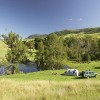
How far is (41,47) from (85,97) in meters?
90.3

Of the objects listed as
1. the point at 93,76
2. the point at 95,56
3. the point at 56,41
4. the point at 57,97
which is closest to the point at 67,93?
the point at 57,97

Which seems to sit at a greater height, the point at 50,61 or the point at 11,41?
the point at 11,41

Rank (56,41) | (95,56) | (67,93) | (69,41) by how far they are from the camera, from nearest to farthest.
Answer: (67,93), (56,41), (95,56), (69,41)

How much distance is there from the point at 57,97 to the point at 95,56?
125782 millimetres

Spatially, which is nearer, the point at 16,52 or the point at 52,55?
the point at 16,52

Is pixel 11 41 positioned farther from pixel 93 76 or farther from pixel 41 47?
pixel 93 76

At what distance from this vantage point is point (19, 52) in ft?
313

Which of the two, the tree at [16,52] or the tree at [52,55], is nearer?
the tree at [16,52]

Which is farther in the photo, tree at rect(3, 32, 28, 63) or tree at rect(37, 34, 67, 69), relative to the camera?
tree at rect(37, 34, 67, 69)

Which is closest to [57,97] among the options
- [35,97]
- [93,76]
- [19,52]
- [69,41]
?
[35,97]

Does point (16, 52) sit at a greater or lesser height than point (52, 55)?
greater

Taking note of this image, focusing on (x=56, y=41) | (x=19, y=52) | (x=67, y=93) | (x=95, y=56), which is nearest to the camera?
(x=67, y=93)

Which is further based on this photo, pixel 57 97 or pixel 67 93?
pixel 67 93

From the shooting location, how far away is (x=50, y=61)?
98.8 m
